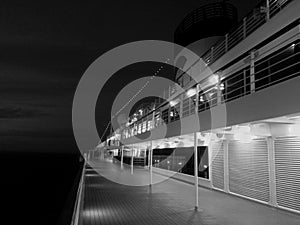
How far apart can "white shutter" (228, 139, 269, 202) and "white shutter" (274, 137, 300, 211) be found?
459 mm

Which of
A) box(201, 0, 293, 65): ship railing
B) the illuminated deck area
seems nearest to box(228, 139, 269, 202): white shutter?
the illuminated deck area

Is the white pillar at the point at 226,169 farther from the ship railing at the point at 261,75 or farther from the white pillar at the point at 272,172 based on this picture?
the white pillar at the point at 272,172

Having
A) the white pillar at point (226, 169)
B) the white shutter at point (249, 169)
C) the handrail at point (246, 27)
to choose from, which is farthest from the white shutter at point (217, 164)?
the handrail at point (246, 27)

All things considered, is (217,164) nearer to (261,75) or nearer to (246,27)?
(261,75)

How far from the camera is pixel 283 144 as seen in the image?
698cm

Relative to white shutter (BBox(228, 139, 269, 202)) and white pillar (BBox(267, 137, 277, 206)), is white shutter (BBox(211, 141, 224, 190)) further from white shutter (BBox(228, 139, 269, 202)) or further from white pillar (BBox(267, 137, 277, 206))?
white pillar (BBox(267, 137, 277, 206))

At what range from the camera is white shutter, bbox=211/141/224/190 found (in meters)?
10.1

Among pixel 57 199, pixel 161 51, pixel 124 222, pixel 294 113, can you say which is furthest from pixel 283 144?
pixel 57 199

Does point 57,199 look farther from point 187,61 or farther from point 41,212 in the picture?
point 187,61

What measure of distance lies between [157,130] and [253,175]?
4526mm

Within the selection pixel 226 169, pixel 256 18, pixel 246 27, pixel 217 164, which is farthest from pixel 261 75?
pixel 217 164

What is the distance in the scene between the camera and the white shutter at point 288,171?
6543 millimetres

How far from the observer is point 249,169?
8.33m

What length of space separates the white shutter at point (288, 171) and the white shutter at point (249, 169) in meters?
0.46
